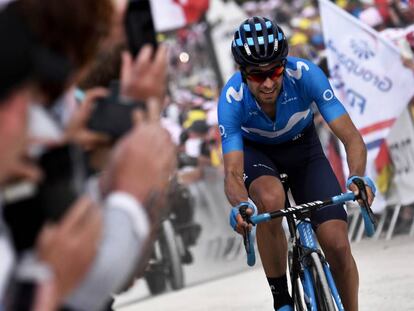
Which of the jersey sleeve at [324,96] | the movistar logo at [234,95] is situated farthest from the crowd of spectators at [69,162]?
the movistar logo at [234,95]

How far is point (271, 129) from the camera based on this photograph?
6336 millimetres

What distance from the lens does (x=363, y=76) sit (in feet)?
38.9

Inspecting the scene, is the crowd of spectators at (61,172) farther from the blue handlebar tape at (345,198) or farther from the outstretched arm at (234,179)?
the outstretched arm at (234,179)

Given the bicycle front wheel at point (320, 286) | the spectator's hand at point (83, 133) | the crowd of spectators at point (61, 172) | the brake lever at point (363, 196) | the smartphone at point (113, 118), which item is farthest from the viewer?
the bicycle front wheel at point (320, 286)

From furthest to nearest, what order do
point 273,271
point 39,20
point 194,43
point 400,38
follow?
point 194,43, point 400,38, point 273,271, point 39,20

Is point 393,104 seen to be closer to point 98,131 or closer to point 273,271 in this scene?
point 273,271

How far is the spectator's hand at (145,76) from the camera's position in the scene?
277cm

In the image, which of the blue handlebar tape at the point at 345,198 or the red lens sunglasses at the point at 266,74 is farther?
the red lens sunglasses at the point at 266,74

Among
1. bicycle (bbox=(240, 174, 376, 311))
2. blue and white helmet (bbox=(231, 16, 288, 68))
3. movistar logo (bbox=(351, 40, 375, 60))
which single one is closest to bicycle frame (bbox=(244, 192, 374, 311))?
bicycle (bbox=(240, 174, 376, 311))

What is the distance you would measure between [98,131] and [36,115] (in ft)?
1.00

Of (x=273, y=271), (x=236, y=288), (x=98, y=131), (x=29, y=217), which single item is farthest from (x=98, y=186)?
(x=236, y=288)

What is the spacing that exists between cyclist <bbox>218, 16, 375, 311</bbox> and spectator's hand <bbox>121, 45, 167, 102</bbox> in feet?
8.97

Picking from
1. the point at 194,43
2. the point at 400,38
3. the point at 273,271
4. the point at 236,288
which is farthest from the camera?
the point at 194,43

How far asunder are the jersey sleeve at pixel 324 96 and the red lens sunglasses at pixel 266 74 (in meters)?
0.19
